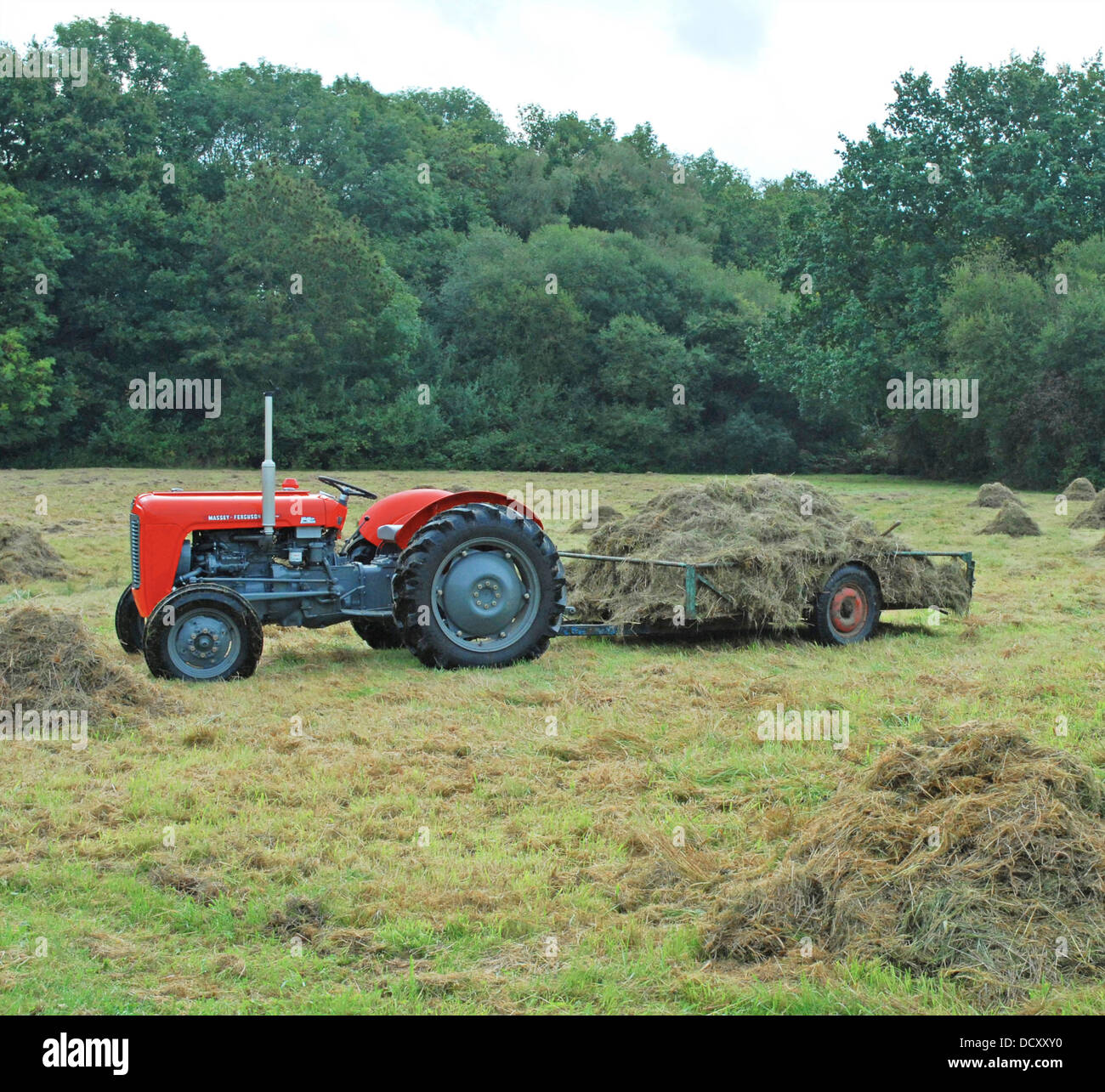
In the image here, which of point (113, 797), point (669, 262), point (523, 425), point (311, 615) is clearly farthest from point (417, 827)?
point (669, 262)

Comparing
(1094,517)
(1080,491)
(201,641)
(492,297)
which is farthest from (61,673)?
(492,297)

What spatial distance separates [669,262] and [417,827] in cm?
4128

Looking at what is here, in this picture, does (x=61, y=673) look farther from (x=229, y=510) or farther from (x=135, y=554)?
(x=229, y=510)

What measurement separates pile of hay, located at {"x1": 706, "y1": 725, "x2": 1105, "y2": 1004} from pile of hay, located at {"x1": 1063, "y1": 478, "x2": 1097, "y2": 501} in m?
22.0

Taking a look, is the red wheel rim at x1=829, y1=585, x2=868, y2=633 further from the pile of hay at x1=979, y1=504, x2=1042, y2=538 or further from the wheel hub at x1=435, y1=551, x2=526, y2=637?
the pile of hay at x1=979, y1=504, x2=1042, y2=538

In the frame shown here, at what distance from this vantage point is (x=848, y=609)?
9.53m

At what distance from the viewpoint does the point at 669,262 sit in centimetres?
4453

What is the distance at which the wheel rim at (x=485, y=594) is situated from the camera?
848 cm

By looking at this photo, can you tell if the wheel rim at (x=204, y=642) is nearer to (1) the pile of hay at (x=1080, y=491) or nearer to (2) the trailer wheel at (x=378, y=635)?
(2) the trailer wheel at (x=378, y=635)

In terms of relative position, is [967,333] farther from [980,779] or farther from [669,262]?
[980,779]

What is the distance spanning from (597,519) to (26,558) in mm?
7641

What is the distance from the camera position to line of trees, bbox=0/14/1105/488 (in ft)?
109

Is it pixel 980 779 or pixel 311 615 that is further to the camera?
pixel 311 615

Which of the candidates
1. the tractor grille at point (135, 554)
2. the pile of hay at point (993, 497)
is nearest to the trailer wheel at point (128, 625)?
the tractor grille at point (135, 554)
